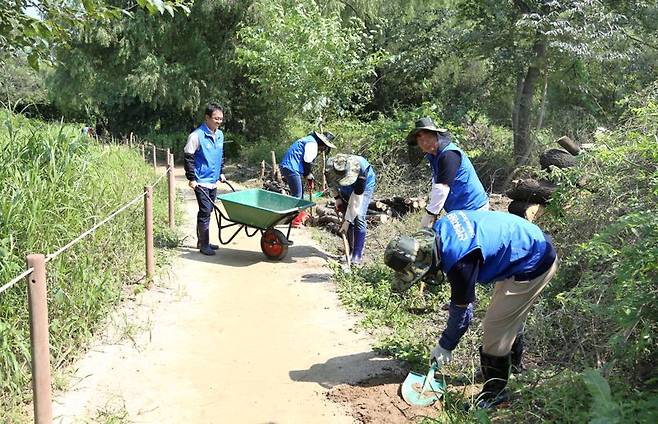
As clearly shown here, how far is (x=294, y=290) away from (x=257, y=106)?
15.2 meters

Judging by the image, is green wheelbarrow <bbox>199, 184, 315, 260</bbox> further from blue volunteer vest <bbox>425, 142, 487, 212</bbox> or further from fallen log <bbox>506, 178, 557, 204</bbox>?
fallen log <bbox>506, 178, 557, 204</bbox>

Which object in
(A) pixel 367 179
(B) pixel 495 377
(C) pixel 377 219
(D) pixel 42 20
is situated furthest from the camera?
(C) pixel 377 219

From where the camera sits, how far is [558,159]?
24.1 feet

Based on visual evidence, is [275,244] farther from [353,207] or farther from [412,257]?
[412,257]

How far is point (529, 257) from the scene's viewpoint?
333cm

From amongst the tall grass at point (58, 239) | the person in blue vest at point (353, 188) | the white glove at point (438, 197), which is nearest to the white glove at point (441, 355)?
the white glove at point (438, 197)

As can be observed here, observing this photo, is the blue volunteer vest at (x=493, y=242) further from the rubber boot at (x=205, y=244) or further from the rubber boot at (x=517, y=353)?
the rubber boot at (x=205, y=244)

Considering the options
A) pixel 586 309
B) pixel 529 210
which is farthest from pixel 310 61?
pixel 586 309

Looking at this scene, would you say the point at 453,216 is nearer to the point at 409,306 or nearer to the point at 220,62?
the point at 409,306

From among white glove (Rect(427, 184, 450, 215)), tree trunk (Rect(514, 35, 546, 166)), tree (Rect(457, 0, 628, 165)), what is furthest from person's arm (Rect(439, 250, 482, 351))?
tree trunk (Rect(514, 35, 546, 166))

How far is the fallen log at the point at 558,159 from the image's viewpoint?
284 inches

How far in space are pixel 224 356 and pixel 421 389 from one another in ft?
5.14

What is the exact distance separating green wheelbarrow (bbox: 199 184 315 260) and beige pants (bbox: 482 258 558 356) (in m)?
3.47

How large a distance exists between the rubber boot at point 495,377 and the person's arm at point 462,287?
345mm
